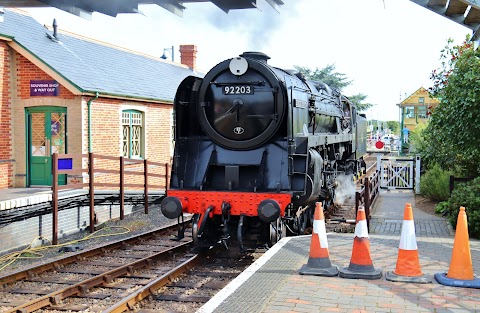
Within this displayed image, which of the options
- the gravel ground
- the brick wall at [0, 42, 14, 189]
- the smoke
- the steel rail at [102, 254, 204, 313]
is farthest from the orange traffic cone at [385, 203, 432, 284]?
the brick wall at [0, 42, 14, 189]

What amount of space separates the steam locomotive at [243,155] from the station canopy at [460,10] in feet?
8.18

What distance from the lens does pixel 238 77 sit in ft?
28.3

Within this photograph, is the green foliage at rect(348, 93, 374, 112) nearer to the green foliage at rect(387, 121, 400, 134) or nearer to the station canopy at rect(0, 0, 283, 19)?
the station canopy at rect(0, 0, 283, 19)

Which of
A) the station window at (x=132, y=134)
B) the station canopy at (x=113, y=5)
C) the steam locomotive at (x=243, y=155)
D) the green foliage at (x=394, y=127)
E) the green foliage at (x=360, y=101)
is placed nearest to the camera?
the station canopy at (x=113, y=5)

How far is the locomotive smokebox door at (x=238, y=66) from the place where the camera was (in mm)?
8492

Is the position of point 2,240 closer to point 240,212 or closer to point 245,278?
point 240,212

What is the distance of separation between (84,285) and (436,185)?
10.2 meters

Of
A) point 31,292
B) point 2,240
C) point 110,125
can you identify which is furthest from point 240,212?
point 110,125

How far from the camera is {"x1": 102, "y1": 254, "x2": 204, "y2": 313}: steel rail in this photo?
19.4 ft

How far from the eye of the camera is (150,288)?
6617mm

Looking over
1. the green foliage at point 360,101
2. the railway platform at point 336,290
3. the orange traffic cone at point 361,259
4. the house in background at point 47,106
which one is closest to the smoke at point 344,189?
the railway platform at point 336,290

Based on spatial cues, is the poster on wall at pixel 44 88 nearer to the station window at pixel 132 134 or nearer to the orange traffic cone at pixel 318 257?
the station window at pixel 132 134

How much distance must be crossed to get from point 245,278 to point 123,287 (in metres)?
2.01

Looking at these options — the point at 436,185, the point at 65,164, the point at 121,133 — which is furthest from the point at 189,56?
the point at 436,185
